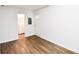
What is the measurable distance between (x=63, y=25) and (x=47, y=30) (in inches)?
64.6

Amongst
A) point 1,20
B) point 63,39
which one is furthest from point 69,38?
point 1,20

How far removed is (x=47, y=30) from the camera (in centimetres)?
584

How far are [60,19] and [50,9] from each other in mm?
1125

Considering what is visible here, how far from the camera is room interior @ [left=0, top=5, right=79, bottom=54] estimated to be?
12.7 ft

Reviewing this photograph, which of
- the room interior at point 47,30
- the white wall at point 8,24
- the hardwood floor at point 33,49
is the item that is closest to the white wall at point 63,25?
the room interior at point 47,30

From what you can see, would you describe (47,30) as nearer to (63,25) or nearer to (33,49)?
(63,25)

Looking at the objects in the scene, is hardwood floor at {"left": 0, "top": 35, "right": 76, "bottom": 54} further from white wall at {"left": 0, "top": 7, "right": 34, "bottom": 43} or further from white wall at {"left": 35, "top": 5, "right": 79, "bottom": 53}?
white wall at {"left": 0, "top": 7, "right": 34, "bottom": 43}

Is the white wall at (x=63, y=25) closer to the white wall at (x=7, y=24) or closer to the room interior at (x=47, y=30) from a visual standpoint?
the room interior at (x=47, y=30)

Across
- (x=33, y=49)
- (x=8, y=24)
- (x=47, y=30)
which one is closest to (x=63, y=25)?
(x=47, y=30)

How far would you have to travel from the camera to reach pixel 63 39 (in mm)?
4449

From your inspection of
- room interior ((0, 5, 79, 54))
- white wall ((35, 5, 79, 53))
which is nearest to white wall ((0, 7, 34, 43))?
room interior ((0, 5, 79, 54))

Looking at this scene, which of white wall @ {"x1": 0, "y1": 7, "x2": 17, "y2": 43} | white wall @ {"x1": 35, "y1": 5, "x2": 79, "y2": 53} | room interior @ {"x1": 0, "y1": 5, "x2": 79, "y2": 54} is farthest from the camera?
white wall @ {"x1": 0, "y1": 7, "x2": 17, "y2": 43}

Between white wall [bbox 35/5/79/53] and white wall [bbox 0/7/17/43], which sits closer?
white wall [bbox 35/5/79/53]

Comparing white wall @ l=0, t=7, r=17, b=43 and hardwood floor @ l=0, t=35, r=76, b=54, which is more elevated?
white wall @ l=0, t=7, r=17, b=43
